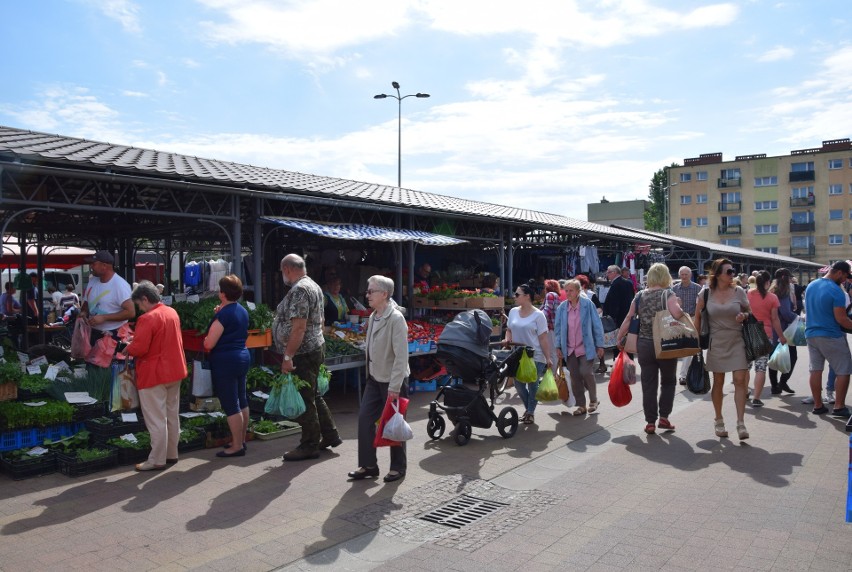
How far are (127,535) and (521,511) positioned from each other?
2895 millimetres

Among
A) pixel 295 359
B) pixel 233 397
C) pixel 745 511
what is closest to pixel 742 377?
pixel 745 511

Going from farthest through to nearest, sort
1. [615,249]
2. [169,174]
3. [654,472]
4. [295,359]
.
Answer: [615,249], [169,174], [295,359], [654,472]

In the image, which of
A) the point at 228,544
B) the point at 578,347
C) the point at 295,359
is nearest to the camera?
the point at 228,544

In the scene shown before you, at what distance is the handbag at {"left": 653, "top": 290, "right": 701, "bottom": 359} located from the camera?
7168mm

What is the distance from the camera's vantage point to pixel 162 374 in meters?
6.17

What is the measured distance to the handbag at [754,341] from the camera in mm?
7023

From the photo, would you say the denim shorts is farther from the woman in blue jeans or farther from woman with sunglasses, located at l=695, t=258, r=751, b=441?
the woman in blue jeans

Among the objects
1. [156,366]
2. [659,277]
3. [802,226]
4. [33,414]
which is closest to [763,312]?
[659,277]

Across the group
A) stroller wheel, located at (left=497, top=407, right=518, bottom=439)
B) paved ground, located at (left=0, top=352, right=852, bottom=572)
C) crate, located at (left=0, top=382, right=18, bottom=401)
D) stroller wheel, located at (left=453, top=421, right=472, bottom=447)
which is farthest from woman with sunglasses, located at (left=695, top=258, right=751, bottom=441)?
crate, located at (left=0, top=382, right=18, bottom=401)

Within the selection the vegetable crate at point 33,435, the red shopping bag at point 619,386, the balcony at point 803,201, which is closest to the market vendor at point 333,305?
the vegetable crate at point 33,435

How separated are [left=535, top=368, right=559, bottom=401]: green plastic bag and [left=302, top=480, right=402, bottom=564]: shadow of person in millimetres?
2834

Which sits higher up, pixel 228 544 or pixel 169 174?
pixel 169 174

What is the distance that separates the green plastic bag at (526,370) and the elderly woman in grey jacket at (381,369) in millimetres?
2220

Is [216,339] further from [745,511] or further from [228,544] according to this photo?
[745,511]
